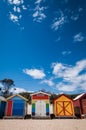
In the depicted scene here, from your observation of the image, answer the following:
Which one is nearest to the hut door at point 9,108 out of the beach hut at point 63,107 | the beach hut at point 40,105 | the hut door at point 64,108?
the beach hut at point 40,105

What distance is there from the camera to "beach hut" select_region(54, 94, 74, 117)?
822 inches

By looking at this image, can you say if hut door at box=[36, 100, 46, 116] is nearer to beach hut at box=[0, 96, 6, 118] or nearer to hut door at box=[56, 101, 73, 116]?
Answer: hut door at box=[56, 101, 73, 116]

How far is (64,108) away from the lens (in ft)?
69.5

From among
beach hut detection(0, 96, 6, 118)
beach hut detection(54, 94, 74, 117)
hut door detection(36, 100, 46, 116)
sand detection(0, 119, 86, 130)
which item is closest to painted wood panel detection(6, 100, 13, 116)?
beach hut detection(0, 96, 6, 118)

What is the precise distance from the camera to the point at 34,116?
20.1m

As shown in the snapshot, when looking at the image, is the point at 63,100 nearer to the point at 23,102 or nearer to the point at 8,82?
the point at 23,102

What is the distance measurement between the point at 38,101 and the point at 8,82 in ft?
111

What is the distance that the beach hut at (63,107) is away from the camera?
2088 cm

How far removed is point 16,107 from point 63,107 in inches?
299

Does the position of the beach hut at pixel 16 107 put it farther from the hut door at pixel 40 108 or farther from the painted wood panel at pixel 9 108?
the hut door at pixel 40 108

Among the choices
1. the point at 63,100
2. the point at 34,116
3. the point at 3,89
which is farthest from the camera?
the point at 3,89

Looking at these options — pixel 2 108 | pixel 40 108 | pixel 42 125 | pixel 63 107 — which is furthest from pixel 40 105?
pixel 42 125

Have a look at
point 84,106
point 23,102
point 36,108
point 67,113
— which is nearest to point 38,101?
point 36,108

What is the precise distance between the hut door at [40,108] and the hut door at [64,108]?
7.47 feet
